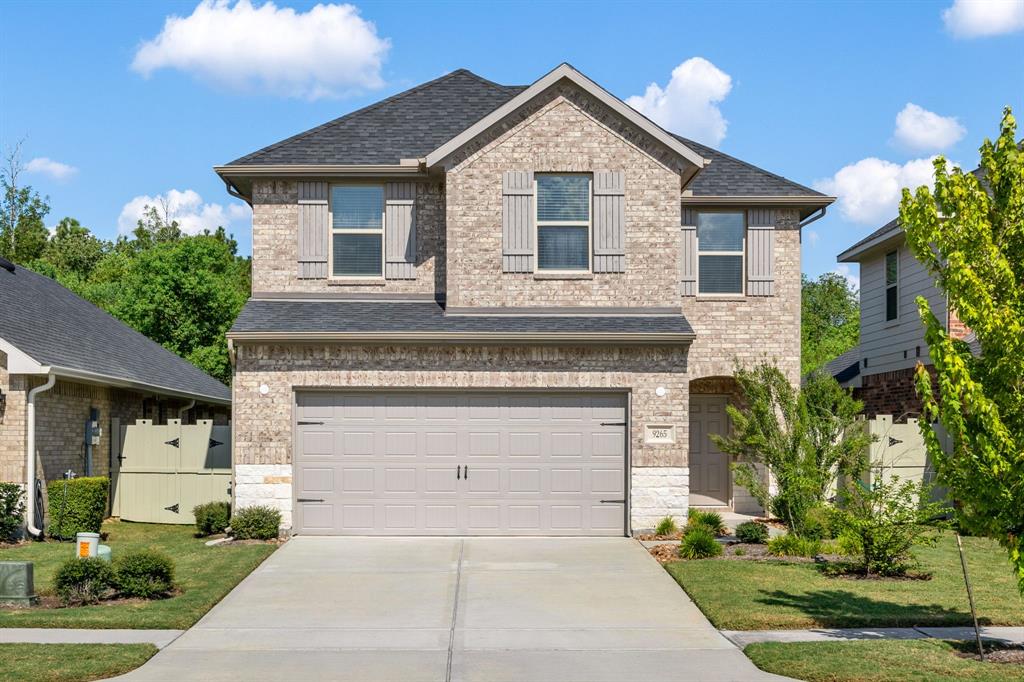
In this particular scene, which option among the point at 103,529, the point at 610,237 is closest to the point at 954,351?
the point at 610,237

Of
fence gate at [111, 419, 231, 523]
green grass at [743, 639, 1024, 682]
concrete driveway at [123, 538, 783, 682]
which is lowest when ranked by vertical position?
concrete driveway at [123, 538, 783, 682]

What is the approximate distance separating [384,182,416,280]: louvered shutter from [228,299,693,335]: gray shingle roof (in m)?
0.74

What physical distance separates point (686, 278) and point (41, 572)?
12.8m

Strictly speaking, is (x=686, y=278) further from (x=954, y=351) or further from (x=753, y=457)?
(x=954, y=351)

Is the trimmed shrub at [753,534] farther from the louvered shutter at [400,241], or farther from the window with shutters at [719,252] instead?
the louvered shutter at [400,241]

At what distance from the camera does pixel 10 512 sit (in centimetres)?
1766

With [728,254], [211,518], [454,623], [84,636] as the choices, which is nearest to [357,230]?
[211,518]

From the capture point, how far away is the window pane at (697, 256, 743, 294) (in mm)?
21656

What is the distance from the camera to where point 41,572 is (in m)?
14.8

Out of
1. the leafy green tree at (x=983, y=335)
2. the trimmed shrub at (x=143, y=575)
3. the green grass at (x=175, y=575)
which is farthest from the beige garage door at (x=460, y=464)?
the leafy green tree at (x=983, y=335)

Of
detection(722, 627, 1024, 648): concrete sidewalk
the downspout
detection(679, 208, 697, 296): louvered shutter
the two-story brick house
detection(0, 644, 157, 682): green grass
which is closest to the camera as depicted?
detection(0, 644, 157, 682): green grass

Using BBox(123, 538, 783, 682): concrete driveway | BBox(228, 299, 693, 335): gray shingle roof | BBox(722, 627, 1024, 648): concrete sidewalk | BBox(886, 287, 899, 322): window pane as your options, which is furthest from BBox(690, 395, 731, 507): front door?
BBox(722, 627, 1024, 648): concrete sidewalk

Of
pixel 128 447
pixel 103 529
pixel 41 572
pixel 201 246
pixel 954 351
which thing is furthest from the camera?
pixel 201 246

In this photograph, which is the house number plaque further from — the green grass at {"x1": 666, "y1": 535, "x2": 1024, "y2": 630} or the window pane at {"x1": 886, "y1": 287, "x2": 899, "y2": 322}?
the window pane at {"x1": 886, "y1": 287, "x2": 899, "y2": 322}
